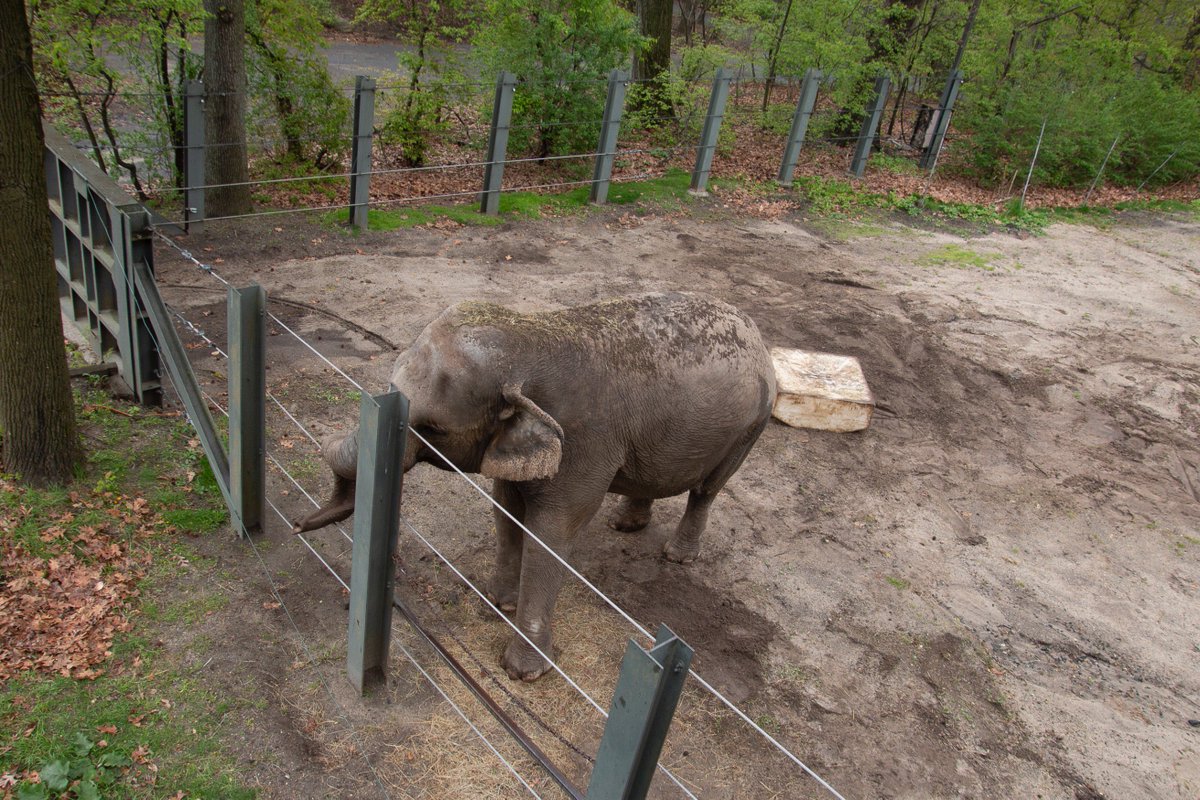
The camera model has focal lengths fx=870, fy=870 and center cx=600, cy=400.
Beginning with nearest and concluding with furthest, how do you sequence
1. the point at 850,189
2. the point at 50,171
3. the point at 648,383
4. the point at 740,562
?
the point at 648,383
the point at 740,562
the point at 50,171
the point at 850,189

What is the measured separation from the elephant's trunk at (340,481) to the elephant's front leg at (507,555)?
3.30 ft

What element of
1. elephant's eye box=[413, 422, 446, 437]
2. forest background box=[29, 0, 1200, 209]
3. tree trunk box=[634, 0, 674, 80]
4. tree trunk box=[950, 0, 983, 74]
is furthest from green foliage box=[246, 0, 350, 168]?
tree trunk box=[950, 0, 983, 74]

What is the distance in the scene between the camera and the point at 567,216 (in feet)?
42.3

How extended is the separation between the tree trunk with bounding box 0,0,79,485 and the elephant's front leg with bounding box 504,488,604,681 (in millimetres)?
2911

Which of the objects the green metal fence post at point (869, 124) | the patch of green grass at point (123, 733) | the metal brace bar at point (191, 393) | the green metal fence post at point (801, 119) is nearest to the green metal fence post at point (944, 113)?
the green metal fence post at point (869, 124)

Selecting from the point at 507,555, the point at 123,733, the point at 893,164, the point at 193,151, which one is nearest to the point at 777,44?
the point at 893,164

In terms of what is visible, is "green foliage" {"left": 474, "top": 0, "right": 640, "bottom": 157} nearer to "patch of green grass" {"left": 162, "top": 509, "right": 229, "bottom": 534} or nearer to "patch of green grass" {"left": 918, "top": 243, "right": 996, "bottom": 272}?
"patch of green grass" {"left": 918, "top": 243, "right": 996, "bottom": 272}

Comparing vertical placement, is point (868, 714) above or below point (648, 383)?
below

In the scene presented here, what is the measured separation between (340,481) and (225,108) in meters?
7.42

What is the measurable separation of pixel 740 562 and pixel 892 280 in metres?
7.29

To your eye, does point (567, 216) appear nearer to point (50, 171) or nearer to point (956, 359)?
point (956, 359)

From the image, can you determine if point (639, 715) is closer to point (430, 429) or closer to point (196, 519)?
point (430, 429)

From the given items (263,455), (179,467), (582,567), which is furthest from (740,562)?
(179,467)

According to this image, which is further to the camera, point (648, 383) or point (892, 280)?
point (892, 280)
